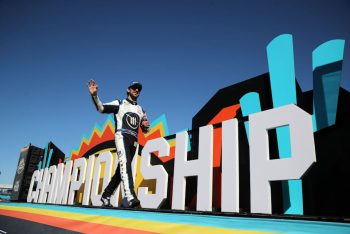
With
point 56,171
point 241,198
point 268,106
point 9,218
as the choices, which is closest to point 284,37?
point 268,106

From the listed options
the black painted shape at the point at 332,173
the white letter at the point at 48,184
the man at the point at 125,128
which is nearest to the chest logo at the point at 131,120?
the man at the point at 125,128

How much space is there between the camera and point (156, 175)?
4.17 metres

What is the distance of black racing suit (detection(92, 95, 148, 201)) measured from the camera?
372 cm

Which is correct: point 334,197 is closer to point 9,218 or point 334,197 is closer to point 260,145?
point 260,145

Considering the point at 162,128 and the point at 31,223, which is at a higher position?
the point at 162,128

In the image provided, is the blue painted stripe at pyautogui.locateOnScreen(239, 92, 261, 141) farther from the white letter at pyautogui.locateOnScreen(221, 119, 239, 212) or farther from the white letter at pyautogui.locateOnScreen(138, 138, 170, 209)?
the white letter at pyautogui.locateOnScreen(138, 138, 170, 209)

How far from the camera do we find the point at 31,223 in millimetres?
2479

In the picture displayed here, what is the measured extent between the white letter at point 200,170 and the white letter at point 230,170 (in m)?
0.26

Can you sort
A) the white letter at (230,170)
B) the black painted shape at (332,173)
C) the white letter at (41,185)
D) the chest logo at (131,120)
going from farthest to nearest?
the white letter at (41,185)
the chest logo at (131,120)
the white letter at (230,170)
the black painted shape at (332,173)

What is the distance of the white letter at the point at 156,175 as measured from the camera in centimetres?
393

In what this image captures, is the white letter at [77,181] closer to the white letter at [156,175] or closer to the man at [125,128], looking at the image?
the man at [125,128]

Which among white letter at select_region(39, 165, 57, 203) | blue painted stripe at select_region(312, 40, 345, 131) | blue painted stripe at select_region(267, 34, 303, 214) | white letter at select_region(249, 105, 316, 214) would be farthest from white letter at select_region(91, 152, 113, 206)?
blue painted stripe at select_region(312, 40, 345, 131)

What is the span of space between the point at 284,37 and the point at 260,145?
5.85 ft

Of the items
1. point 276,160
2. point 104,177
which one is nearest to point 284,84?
point 276,160
